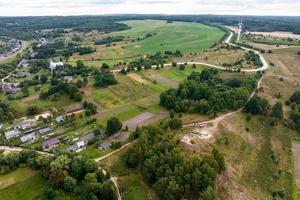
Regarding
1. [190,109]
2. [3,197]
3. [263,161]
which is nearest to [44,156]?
[3,197]

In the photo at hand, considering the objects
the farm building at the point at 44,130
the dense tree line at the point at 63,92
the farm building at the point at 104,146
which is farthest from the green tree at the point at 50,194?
the dense tree line at the point at 63,92

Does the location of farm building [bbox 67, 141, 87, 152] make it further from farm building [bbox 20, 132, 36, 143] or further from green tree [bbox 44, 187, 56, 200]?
green tree [bbox 44, 187, 56, 200]

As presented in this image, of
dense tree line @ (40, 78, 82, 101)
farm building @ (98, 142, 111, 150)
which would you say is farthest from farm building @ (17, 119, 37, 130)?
farm building @ (98, 142, 111, 150)

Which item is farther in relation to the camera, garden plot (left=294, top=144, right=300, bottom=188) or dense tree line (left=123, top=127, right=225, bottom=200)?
garden plot (left=294, top=144, right=300, bottom=188)

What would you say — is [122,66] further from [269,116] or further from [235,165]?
[235,165]

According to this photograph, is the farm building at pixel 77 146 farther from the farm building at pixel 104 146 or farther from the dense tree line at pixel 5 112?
the dense tree line at pixel 5 112
